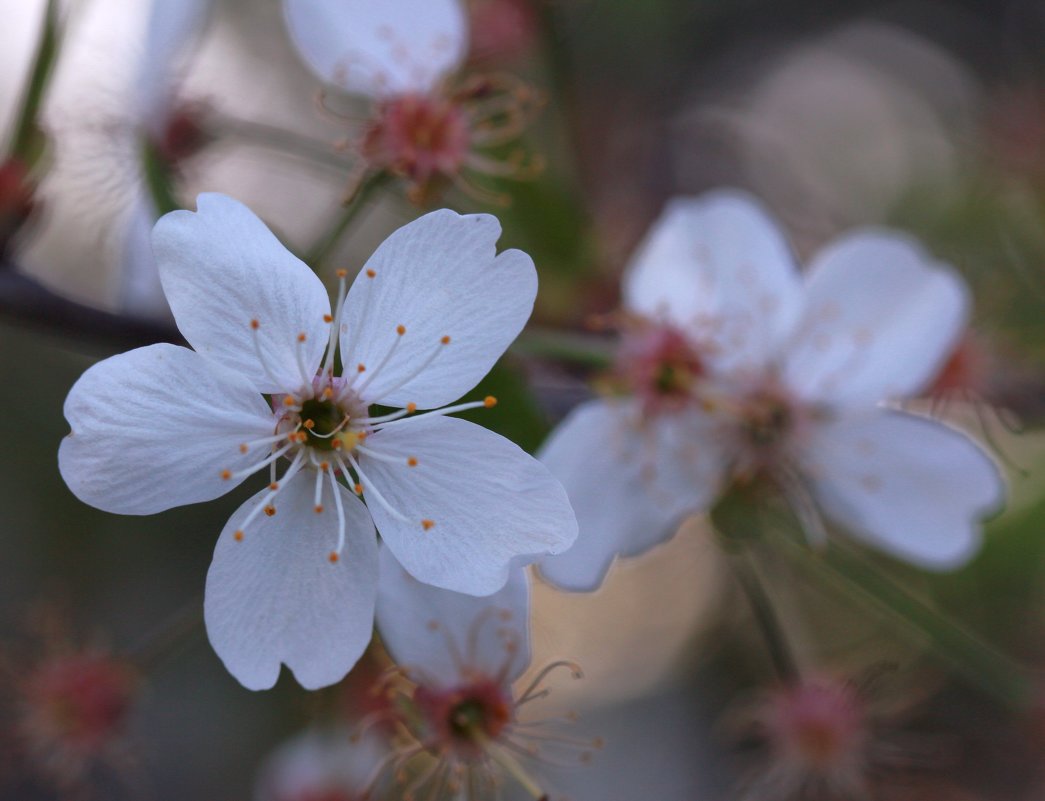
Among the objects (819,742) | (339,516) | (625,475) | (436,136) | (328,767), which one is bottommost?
(328,767)

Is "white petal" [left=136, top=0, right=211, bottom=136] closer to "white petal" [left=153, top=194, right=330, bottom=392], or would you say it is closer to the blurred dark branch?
the blurred dark branch

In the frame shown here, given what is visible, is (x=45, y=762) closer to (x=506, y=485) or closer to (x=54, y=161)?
(x=54, y=161)

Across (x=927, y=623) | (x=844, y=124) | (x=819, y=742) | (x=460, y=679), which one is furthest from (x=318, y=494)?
(x=844, y=124)

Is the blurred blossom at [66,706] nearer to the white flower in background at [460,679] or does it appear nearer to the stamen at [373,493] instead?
the white flower in background at [460,679]

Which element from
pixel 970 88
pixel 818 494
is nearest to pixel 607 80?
pixel 970 88

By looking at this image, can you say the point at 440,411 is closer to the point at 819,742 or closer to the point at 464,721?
the point at 464,721

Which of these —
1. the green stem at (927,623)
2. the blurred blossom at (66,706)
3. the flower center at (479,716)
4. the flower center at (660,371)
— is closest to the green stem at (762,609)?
the green stem at (927,623)
